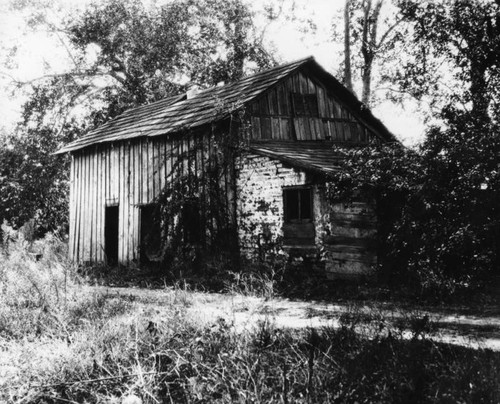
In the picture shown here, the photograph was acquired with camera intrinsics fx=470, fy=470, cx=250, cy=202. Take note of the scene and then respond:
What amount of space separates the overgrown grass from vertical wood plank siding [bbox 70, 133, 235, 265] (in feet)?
25.3

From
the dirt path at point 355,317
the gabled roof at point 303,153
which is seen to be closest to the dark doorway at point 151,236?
the gabled roof at point 303,153

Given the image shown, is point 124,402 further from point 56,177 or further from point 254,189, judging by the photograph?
point 56,177

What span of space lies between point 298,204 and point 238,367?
7594 millimetres

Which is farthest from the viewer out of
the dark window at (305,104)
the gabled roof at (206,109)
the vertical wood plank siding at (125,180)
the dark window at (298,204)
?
the dark window at (305,104)

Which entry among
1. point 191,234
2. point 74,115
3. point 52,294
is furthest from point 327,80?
point 74,115

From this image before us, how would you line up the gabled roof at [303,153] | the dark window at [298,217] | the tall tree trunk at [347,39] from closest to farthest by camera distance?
the gabled roof at [303,153]
the dark window at [298,217]
the tall tree trunk at [347,39]

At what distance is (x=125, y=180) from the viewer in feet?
49.9

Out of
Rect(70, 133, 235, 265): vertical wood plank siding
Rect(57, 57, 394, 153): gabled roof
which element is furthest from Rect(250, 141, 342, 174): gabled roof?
Rect(57, 57, 394, 153): gabled roof

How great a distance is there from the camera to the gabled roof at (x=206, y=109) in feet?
44.2

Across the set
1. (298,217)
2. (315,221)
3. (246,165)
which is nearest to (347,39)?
(246,165)

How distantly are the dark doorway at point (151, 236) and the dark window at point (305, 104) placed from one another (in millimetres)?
5206

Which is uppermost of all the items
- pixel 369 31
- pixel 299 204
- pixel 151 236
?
pixel 369 31

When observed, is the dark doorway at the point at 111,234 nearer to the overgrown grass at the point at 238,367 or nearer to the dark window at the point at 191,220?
the dark window at the point at 191,220

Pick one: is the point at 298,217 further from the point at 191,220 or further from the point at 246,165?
the point at 191,220
